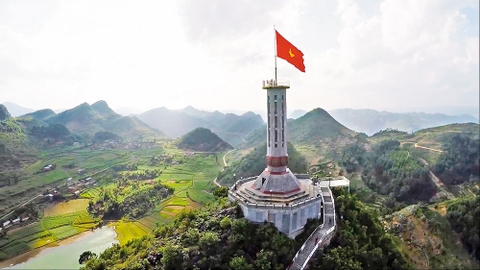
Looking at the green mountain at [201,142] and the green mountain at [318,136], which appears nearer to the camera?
the green mountain at [318,136]

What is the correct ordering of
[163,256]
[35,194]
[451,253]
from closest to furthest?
[163,256]
[451,253]
[35,194]

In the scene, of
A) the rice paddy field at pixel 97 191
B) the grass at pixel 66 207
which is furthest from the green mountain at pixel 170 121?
the grass at pixel 66 207

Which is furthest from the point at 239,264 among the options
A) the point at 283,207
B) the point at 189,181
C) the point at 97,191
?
the point at 97,191

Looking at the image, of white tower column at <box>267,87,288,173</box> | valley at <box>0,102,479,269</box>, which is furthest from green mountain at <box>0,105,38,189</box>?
white tower column at <box>267,87,288,173</box>

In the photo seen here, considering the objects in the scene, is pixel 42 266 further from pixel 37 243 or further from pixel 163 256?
pixel 163 256

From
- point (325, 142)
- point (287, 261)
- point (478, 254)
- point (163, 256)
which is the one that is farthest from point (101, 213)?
point (325, 142)

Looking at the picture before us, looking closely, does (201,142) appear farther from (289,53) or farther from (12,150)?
(289,53)

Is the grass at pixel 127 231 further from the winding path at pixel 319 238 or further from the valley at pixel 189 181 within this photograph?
the winding path at pixel 319 238
